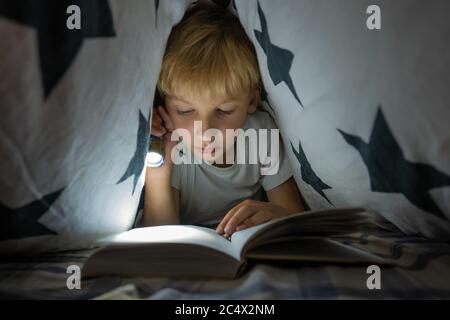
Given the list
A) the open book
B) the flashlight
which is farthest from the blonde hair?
the open book

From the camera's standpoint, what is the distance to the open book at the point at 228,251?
1.44 feet

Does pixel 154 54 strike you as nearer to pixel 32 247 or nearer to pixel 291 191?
pixel 32 247

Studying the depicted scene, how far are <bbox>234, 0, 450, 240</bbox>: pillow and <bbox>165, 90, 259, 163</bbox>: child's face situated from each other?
0.15m

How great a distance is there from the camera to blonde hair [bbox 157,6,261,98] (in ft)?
2.64

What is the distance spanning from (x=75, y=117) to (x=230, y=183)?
1.61 ft

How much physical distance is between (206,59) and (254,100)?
0.15 metres

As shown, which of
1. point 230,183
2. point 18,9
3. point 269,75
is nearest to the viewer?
point 18,9

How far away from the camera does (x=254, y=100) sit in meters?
0.90

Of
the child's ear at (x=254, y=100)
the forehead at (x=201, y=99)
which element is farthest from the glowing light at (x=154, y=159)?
the child's ear at (x=254, y=100)

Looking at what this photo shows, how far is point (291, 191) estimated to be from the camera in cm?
91

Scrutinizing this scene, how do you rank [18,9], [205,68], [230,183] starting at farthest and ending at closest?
[230,183] < [205,68] < [18,9]

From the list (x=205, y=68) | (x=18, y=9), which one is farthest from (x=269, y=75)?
(x=18, y=9)

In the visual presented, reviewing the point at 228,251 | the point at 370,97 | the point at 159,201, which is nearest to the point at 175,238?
the point at 228,251

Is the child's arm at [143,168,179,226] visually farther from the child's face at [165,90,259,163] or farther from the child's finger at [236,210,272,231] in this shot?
the child's finger at [236,210,272,231]
